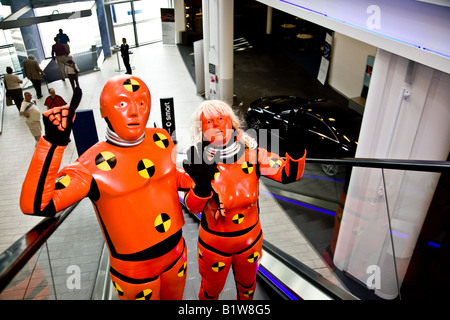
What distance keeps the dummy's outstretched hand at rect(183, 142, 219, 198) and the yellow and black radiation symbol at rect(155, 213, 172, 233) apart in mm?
274

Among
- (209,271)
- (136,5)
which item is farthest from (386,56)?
(136,5)

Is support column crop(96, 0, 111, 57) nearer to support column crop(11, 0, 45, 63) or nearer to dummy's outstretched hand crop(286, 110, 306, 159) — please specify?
support column crop(11, 0, 45, 63)

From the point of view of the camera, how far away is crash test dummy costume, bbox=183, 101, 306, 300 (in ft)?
8.58

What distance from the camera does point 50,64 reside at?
1562 cm

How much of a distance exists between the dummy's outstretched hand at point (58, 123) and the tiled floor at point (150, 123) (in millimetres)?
999

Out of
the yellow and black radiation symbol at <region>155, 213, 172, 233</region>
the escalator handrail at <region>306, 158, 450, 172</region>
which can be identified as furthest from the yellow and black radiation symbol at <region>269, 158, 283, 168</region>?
the yellow and black radiation symbol at <region>155, 213, 172, 233</region>

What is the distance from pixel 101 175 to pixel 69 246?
4.03 feet

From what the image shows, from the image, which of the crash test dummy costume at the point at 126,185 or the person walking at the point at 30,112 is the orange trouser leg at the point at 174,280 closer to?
the crash test dummy costume at the point at 126,185

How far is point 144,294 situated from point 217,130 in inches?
48.5

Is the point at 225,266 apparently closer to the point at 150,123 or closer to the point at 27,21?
the point at 150,123

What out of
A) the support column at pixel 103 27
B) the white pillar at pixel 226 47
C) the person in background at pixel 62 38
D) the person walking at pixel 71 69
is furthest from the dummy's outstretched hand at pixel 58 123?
the support column at pixel 103 27

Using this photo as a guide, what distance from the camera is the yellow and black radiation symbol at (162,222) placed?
2562 mm
